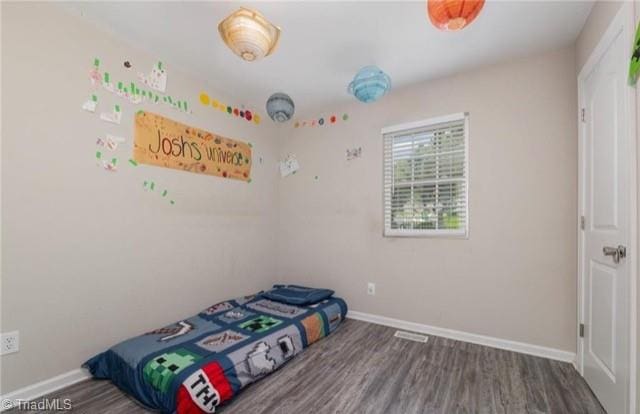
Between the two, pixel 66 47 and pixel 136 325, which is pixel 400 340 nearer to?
pixel 136 325

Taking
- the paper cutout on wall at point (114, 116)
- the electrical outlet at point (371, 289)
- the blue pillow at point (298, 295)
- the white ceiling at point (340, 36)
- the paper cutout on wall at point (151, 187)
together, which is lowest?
the blue pillow at point (298, 295)

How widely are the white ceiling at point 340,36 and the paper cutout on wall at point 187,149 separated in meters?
0.57

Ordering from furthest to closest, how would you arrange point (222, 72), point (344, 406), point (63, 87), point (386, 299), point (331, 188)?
point (331, 188)
point (386, 299)
point (222, 72)
point (63, 87)
point (344, 406)

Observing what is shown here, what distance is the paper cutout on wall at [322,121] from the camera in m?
3.28

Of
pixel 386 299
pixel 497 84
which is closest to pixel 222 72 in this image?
pixel 497 84

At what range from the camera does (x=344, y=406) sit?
1635 millimetres

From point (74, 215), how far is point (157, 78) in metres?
1.31

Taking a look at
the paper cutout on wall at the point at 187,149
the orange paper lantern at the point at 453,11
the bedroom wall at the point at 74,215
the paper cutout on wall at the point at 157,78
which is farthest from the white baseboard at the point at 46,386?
the orange paper lantern at the point at 453,11

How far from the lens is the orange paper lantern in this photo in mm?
1258

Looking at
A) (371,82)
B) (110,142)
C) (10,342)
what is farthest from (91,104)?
(371,82)

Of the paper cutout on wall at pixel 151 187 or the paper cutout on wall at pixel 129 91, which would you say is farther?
the paper cutout on wall at pixel 151 187

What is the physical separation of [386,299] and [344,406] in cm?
142

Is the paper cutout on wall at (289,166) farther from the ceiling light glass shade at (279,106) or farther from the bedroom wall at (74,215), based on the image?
the bedroom wall at (74,215)

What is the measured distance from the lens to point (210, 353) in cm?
181
